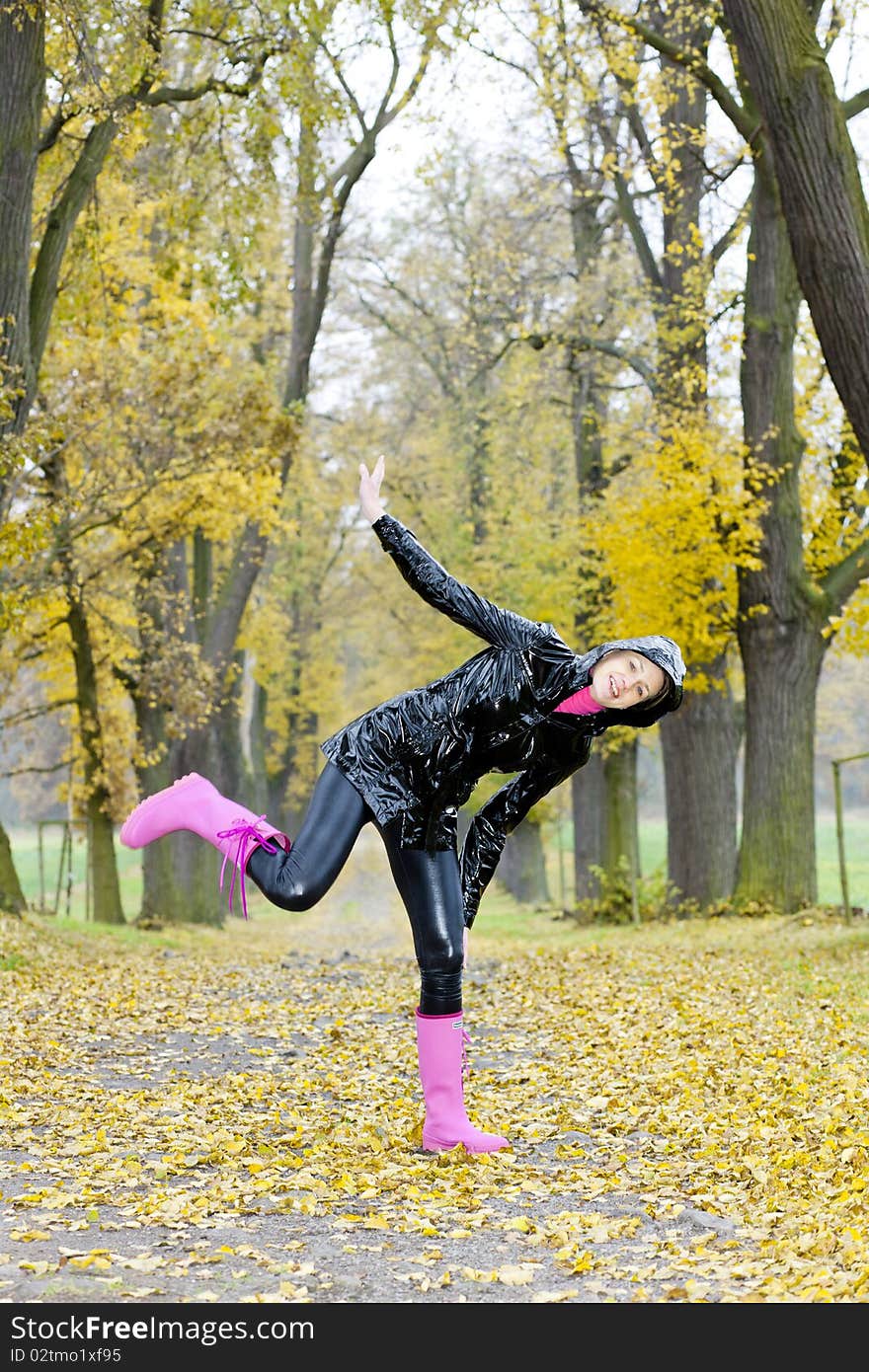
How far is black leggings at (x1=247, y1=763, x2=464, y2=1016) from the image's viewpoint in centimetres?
517

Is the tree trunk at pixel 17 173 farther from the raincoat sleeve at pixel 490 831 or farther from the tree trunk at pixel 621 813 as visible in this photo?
the tree trunk at pixel 621 813

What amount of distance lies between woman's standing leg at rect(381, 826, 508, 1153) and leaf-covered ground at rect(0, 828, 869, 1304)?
0.46ft

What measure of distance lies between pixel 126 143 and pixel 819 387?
29.7ft

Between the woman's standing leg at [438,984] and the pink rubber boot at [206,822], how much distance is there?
507 millimetres

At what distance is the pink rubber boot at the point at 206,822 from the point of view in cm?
538

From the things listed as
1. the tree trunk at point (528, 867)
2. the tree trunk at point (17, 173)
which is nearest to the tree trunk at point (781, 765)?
the tree trunk at point (17, 173)

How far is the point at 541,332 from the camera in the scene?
60.4 ft

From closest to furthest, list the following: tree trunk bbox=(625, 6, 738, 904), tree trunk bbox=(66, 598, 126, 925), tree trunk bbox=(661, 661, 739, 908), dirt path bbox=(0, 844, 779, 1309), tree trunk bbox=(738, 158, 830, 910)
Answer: dirt path bbox=(0, 844, 779, 1309)
tree trunk bbox=(738, 158, 830, 910)
tree trunk bbox=(625, 6, 738, 904)
tree trunk bbox=(661, 661, 739, 908)
tree trunk bbox=(66, 598, 126, 925)

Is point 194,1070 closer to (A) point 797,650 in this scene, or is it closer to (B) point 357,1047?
(B) point 357,1047

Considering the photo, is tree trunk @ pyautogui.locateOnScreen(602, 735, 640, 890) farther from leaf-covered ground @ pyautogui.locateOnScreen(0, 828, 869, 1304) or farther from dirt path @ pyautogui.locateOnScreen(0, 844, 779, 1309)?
dirt path @ pyautogui.locateOnScreen(0, 844, 779, 1309)

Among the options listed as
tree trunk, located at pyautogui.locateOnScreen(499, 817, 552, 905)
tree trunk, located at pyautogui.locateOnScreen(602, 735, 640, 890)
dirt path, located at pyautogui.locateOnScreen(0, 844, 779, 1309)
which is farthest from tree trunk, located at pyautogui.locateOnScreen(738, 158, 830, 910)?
tree trunk, located at pyautogui.locateOnScreen(499, 817, 552, 905)

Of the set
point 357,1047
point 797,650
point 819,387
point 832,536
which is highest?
point 819,387

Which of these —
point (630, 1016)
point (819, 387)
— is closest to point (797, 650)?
point (819, 387)
